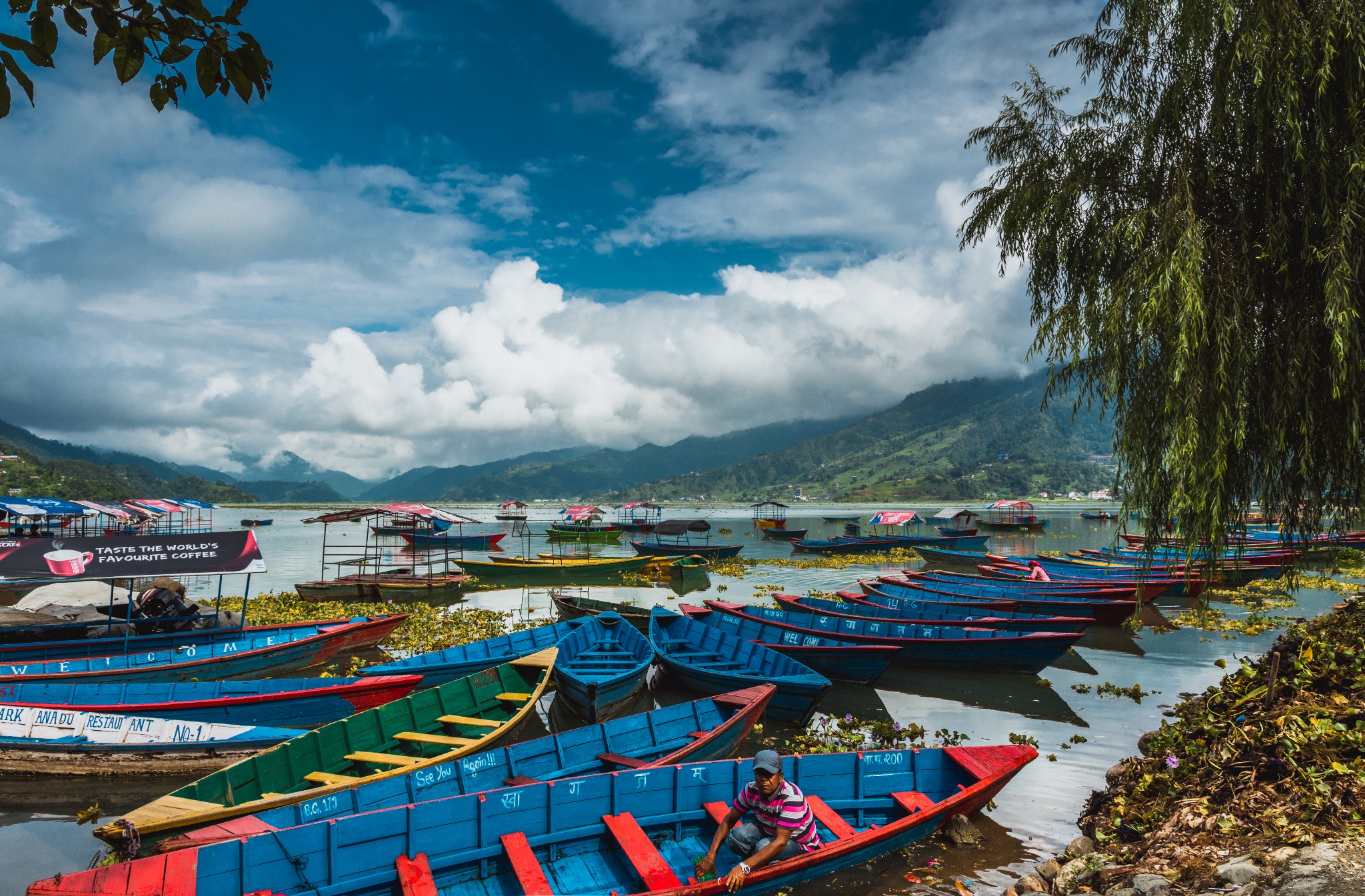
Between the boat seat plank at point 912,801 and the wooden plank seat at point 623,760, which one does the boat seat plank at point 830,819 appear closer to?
the boat seat plank at point 912,801

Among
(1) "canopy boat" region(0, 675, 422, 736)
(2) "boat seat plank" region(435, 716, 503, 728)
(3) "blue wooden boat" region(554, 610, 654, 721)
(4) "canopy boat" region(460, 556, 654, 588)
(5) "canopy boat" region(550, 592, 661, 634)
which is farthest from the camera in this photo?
(4) "canopy boat" region(460, 556, 654, 588)

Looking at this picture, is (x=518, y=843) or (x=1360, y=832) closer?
(x=1360, y=832)

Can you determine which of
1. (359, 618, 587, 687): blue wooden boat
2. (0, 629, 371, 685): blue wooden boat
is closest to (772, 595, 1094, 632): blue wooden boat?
(359, 618, 587, 687): blue wooden boat

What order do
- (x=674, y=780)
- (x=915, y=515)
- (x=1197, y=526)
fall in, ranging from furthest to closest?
(x=915, y=515) → (x=1197, y=526) → (x=674, y=780)

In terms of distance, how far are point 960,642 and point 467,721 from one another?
43.0 ft

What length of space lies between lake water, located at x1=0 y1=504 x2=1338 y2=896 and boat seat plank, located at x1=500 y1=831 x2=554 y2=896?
10.9 feet

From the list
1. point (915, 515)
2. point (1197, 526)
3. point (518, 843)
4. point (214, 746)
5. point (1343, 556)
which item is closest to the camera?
point (518, 843)

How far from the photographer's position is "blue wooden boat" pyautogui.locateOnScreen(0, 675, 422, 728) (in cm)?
1277

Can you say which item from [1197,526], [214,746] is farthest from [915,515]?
[214,746]

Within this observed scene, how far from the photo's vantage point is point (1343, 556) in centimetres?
1720

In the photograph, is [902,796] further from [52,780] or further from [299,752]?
[52,780]

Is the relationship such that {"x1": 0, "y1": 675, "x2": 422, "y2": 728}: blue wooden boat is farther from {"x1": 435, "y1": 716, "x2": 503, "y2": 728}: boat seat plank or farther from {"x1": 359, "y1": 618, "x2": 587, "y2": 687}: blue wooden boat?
{"x1": 435, "y1": 716, "x2": 503, "y2": 728}: boat seat plank

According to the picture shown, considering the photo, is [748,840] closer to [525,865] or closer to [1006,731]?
[525,865]

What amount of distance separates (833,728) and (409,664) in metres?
10.2
